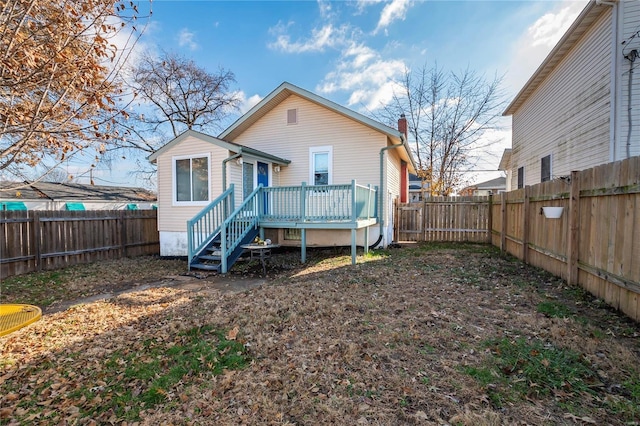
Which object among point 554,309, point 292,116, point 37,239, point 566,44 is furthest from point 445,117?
point 37,239

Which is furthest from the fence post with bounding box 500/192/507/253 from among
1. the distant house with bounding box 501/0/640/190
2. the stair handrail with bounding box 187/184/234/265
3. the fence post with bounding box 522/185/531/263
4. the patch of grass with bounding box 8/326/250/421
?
the patch of grass with bounding box 8/326/250/421

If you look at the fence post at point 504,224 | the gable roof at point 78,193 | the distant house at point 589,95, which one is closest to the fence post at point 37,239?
the gable roof at point 78,193

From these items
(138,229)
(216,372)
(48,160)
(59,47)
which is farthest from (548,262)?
(138,229)

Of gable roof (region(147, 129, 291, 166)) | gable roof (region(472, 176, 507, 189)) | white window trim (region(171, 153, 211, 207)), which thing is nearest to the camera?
gable roof (region(147, 129, 291, 166))

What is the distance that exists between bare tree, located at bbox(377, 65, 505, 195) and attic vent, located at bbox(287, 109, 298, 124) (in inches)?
469

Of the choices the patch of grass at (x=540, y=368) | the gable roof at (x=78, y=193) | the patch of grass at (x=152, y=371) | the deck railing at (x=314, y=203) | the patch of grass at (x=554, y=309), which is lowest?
the patch of grass at (x=152, y=371)

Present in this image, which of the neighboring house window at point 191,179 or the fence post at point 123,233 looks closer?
the neighboring house window at point 191,179

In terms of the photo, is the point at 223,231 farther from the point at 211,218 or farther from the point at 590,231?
the point at 590,231

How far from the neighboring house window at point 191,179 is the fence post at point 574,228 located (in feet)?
30.1

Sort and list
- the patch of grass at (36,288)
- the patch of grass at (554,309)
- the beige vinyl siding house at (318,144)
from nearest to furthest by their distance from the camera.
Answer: the patch of grass at (554,309) → the patch of grass at (36,288) → the beige vinyl siding house at (318,144)

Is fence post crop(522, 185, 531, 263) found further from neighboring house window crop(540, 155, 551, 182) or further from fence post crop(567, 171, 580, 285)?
neighboring house window crop(540, 155, 551, 182)

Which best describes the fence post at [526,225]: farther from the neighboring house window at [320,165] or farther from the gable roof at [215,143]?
the gable roof at [215,143]

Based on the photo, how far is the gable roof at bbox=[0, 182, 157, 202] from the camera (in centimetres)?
1789

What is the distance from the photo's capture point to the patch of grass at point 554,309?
398 centimetres
